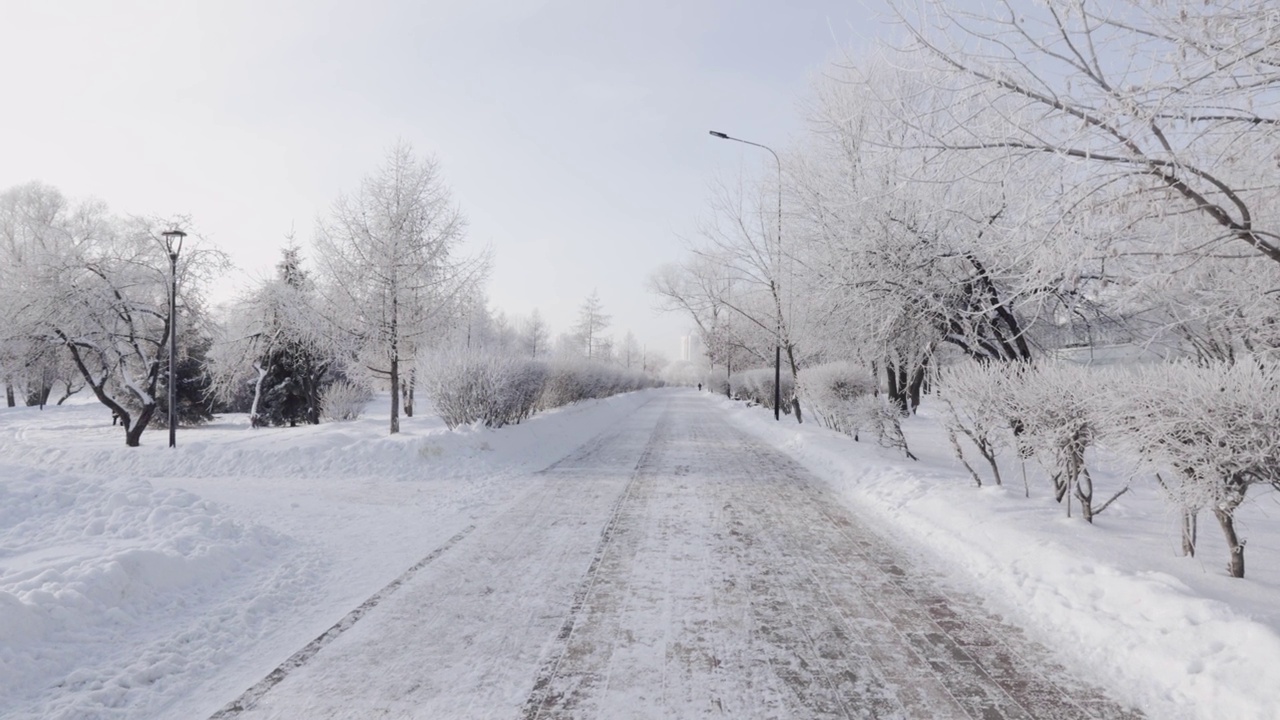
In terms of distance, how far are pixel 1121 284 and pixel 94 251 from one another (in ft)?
92.8

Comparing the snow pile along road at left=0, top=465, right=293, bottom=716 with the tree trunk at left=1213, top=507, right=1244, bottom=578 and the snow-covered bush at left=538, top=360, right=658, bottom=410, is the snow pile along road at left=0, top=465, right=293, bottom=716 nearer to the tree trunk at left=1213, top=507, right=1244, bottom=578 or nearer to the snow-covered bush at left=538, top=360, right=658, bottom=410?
the tree trunk at left=1213, top=507, right=1244, bottom=578

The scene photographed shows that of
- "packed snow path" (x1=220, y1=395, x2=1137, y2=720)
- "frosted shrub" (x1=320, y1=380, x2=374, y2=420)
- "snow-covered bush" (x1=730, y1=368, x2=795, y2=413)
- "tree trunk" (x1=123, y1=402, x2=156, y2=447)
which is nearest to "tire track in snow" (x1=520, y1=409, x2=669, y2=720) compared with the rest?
"packed snow path" (x1=220, y1=395, x2=1137, y2=720)

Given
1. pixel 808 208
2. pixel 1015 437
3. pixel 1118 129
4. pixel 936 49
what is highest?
pixel 808 208

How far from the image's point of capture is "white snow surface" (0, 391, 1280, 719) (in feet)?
11.5

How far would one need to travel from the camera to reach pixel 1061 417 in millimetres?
6484

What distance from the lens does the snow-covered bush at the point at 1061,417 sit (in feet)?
20.1

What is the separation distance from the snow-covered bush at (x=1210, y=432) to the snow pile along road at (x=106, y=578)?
666 centimetres

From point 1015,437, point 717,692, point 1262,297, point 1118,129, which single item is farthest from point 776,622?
point 1262,297

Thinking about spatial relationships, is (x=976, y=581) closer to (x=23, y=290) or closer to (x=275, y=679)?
(x=275, y=679)

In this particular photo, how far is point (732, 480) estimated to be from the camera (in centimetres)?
1102

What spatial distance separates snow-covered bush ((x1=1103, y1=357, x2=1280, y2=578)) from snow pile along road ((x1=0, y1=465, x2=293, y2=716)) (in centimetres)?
666

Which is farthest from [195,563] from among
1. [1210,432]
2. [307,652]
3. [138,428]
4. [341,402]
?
[341,402]

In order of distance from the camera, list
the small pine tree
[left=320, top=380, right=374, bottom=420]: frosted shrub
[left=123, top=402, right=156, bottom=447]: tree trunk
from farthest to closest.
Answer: the small pine tree → [left=320, top=380, right=374, bottom=420]: frosted shrub → [left=123, top=402, right=156, bottom=447]: tree trunk

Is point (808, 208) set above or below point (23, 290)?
above
